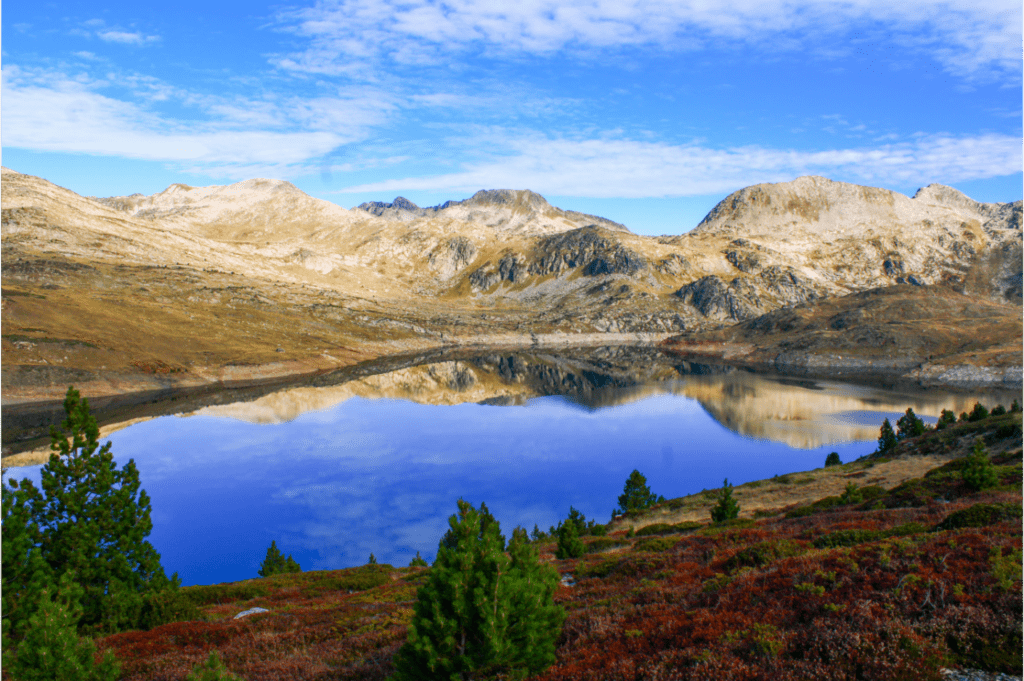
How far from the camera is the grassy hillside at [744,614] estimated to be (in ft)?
36.6

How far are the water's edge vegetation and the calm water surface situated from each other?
84.2 feet

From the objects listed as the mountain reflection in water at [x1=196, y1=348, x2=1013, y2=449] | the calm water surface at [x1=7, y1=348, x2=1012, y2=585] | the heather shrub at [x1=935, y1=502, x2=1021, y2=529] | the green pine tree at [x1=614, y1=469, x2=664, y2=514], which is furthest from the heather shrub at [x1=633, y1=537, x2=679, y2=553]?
the mountain reflection in water at [x1=196, y1=348, x2=1013, y2=449]

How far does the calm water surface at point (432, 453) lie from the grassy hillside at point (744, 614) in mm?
27336

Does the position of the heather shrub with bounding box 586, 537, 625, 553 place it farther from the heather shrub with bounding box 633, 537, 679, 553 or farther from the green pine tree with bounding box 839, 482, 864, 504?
the green pine tree with bounding box 839, 482, 864, 504

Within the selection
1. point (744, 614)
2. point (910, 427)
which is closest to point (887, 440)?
point (910, 427)

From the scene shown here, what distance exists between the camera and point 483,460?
82500 mm

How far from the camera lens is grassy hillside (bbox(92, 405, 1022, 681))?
11164mm

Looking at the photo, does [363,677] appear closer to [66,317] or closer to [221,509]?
[221,509]

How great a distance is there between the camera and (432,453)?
8600cm

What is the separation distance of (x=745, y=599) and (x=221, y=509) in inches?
2451

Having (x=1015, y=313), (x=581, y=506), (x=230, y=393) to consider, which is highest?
(x=1015, y=313)

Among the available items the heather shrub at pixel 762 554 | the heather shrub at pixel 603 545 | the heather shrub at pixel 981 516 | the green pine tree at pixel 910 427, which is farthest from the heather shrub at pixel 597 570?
the green pine tree at pixel 910 427

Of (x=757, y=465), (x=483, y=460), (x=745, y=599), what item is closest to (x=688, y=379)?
(x=757, y=465)

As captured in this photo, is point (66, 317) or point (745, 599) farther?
point (66, 317)
